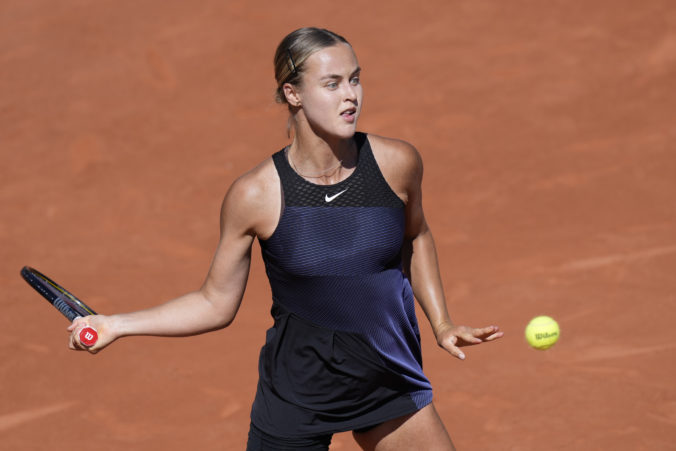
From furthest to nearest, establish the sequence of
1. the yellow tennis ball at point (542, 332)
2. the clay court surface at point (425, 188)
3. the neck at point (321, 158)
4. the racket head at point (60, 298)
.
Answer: the clay court surface at point (425, 188) < the yellow tennis ball at point (542, 332) < the racket head at point (60, 298) < the neck at point (321, 158)

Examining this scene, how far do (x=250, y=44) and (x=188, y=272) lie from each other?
4.36 m

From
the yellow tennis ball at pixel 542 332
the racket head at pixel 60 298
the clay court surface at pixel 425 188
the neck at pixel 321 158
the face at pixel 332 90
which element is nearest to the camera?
the face at pixel 332 90

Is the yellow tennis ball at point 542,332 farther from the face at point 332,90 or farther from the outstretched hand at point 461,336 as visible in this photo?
the face at point 332,90

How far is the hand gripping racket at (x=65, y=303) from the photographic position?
3338 mm

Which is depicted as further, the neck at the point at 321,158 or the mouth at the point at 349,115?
the neck at the point at 321,158

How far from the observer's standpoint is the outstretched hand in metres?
3.24

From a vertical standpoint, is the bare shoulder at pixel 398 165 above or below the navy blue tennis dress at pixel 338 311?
above

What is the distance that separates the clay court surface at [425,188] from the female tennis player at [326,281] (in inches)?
87.4

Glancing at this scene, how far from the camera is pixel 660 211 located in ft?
27.0

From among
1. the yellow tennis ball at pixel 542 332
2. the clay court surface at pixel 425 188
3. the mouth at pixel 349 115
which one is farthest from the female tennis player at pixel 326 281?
the clay court surface at pixel 425 188

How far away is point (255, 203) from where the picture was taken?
3232mm

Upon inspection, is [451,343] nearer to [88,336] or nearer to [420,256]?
[420,256]

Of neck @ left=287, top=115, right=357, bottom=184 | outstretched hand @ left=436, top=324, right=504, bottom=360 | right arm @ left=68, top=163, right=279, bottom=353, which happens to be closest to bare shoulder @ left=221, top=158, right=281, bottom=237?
right arm @ left=68, top=163, right=279, bottom=353

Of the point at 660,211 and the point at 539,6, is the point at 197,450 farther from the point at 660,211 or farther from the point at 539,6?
the point at 539,6
